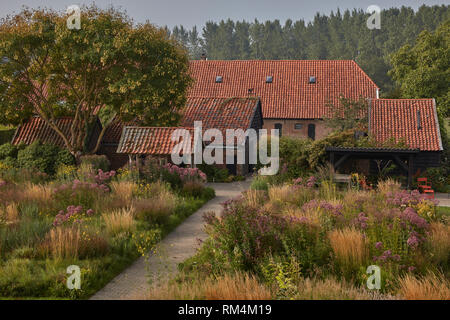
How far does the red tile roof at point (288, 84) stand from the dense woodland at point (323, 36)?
4286 cm

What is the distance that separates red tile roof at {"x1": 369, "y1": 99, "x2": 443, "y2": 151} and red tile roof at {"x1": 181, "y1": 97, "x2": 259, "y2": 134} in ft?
23.4

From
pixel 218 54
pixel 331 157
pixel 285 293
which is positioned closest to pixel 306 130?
pixel 331 157

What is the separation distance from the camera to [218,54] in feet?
348

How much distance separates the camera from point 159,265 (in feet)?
33.9

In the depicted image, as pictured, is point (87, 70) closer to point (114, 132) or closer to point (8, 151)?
point (114, 132)

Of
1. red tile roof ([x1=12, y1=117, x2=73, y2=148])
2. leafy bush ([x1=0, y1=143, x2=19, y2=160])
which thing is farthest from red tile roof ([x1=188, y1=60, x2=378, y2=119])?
leafy bush ([x1=0, y1=143, x2=19, y2=160])

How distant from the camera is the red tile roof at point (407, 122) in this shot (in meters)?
24.5

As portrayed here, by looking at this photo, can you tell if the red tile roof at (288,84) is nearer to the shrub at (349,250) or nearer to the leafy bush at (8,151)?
the leafy bush at (8,151)

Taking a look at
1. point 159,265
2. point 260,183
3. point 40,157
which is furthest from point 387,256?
point 40,157

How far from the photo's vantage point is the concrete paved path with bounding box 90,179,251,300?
344 inches

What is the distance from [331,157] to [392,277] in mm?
13780

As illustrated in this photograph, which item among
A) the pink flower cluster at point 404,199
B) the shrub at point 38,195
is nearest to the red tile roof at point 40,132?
the shrub at point 38,195

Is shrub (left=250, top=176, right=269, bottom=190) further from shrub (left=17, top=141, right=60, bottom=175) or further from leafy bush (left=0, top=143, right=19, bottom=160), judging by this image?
leafy bush (left=0, top=143, right=19, bottom=160)

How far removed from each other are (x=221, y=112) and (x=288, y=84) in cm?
1309
